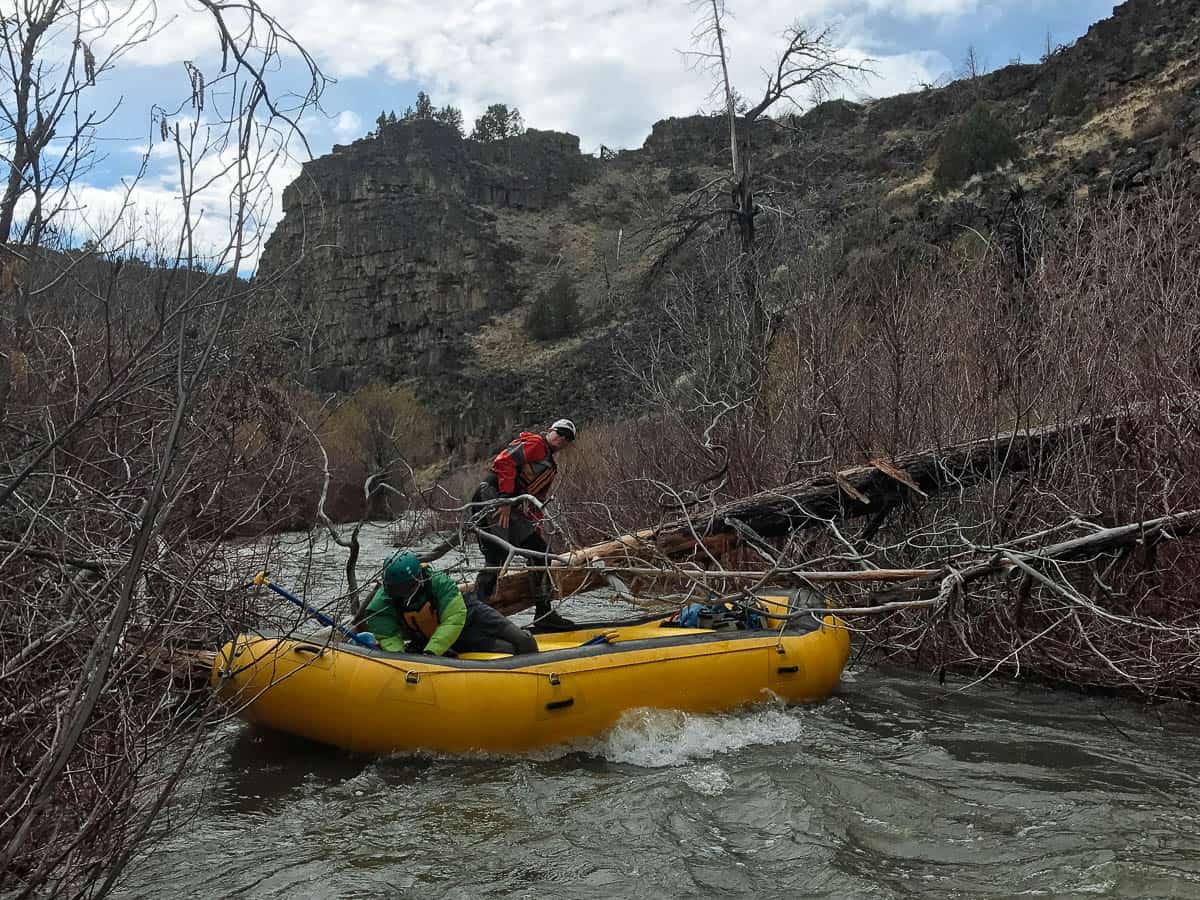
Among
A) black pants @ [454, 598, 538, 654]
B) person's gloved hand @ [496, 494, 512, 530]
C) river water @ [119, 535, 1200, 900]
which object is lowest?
river water @ [119, 535, 1200, 900]

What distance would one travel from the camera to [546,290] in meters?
57.6

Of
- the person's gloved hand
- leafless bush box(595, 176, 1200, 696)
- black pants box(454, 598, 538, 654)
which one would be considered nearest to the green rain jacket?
black pants box(454, 598, 538, 654)

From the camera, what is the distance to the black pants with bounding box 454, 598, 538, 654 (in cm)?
608

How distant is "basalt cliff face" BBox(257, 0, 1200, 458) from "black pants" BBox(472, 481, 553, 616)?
2111 millimetres

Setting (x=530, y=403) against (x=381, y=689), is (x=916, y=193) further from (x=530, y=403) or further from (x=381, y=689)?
(x=381, y=689)

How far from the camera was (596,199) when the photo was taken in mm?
70312

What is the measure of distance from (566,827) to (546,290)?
2136 inches

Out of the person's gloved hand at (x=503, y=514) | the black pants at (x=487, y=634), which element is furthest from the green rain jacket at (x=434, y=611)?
the person's gloved hand at (x=503, y=514)

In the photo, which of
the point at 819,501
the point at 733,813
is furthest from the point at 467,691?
the point at 819,501

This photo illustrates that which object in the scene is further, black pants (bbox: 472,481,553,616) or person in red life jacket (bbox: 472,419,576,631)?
person in red life jacket (bbox: 472,419,576,631)

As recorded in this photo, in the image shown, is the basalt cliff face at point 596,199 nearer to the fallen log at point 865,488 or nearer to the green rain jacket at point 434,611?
the green rain jacket at point 434,611

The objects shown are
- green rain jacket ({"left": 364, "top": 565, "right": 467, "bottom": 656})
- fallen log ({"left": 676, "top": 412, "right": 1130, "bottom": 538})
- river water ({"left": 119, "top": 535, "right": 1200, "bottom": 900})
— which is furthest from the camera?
fallen log ({"left": 676, "top": 412, "right": 1130, "bottom": 538})

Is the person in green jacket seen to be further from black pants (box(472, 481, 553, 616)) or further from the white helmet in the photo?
the white helmet

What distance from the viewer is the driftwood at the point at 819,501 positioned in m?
7.25
